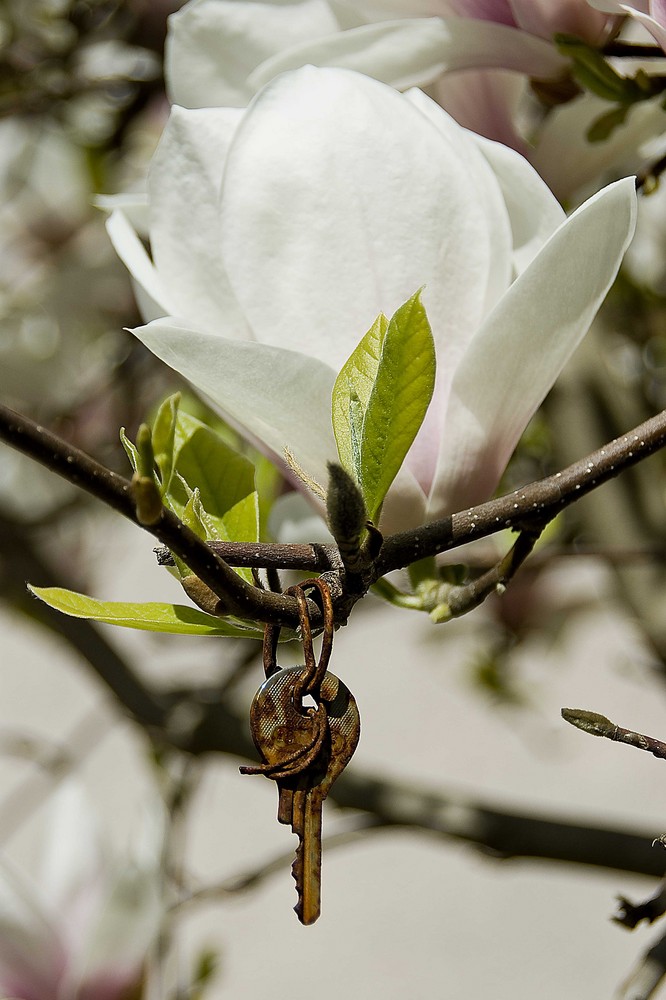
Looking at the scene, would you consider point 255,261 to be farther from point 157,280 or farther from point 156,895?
point 156,895

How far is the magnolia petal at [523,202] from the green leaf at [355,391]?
58 millimetres

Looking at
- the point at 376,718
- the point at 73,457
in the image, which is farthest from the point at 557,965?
the point at 73,457

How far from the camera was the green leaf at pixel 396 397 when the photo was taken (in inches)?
7.8

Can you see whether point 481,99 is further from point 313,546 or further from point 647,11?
point 313,546

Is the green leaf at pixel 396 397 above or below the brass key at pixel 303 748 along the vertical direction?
above

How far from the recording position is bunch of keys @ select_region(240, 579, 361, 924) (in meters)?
0.18

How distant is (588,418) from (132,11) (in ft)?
1.46

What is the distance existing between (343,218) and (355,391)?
0.05 metres

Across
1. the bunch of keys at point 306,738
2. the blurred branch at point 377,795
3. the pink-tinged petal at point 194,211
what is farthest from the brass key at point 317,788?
the blurred branch at point 377,795

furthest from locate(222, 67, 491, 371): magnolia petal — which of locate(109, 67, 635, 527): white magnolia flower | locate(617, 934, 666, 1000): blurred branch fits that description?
locate(617, 934, 666, 1000): blurred branch

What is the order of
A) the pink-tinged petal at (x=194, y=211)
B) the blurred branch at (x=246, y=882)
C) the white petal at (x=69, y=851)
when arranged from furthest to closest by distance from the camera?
the white petal at (x=69, y=851)
the blurred branch at (x=246, y=882)
the pink-tinged petal at (x=194, y=211)

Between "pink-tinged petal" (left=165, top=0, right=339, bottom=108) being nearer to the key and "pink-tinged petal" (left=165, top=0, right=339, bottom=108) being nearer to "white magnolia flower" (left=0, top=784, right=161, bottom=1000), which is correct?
the key

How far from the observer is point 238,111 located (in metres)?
0.26

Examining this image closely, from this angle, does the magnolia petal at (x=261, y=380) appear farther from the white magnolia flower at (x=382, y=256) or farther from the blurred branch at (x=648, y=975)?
the blurred branch at (x=648, y=975)
